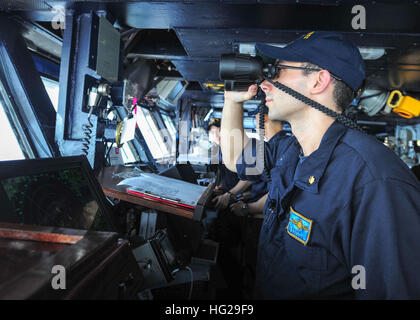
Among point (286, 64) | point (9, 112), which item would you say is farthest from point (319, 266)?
point (9, 112)

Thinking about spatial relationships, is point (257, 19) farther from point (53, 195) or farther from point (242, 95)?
point (53, 195)

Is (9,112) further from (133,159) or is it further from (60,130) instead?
(133,159)

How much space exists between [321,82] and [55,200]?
56.4 inches

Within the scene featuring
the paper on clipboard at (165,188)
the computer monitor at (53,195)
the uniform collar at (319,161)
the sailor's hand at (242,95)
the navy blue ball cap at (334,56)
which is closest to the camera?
the computer monitor at (53,195)

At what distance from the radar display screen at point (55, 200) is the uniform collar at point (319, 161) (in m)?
1.04

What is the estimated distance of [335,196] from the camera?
97 centimetres

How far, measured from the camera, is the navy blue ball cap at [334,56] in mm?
1164

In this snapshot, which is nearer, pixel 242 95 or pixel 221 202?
pixel 242 95

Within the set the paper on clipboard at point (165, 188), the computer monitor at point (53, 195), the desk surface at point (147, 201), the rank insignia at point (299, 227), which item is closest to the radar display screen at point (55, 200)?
the computer monitor at point (53, 195)

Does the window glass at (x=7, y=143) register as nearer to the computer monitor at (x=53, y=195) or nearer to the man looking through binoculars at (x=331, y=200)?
the computer monitor at (x=53, y=195)

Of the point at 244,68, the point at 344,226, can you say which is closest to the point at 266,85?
the point at 244,68

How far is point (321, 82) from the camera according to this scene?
119cm

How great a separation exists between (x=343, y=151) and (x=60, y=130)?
2.20 meters

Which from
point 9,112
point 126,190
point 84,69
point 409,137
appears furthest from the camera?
point 409,137
